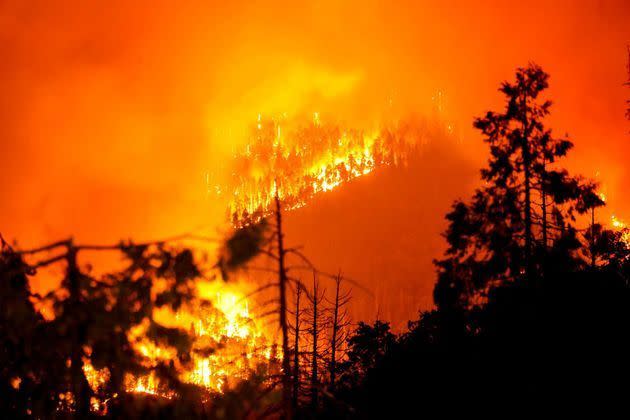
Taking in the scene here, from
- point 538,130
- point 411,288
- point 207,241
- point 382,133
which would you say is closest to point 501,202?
point 538,130

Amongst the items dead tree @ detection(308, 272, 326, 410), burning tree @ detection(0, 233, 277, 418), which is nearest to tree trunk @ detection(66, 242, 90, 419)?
burning tree @ detection(0, 233, 277, 418)

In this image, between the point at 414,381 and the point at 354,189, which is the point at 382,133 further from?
the point at 414,381

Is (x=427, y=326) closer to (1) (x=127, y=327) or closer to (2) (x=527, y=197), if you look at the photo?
(2) (x=527, y=197)

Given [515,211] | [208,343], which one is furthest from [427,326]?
[208,343]

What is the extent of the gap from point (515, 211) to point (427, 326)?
743 cm

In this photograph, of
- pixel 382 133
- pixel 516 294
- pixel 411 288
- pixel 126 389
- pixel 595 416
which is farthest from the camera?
pixel 382 133

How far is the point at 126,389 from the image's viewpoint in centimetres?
582

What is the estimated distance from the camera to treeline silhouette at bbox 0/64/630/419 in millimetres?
5348

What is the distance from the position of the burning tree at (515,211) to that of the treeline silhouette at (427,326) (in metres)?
0.05

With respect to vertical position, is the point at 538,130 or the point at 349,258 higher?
the point at 349,258

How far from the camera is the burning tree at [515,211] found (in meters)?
17.9

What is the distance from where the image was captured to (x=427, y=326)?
74.9 feet

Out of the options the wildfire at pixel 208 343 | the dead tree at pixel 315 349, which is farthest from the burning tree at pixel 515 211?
the wildfire at pixel 208 343

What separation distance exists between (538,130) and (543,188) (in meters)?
2.26
